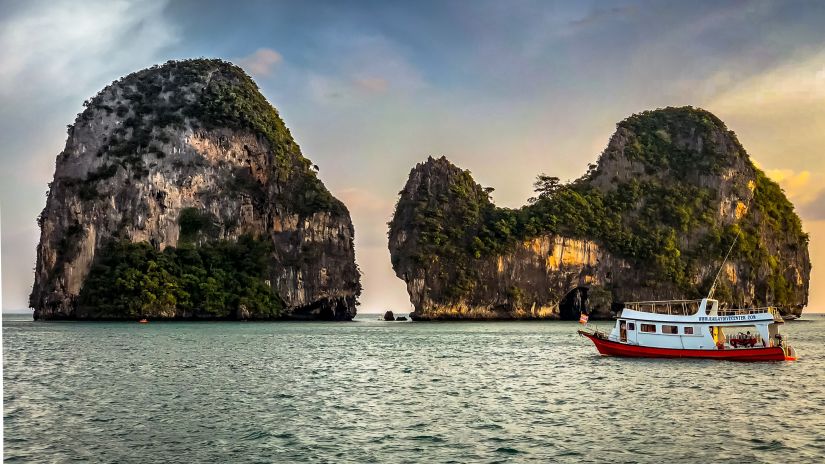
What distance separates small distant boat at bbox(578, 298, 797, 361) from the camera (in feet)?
142

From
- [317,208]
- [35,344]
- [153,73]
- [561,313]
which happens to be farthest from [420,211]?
[35,344]

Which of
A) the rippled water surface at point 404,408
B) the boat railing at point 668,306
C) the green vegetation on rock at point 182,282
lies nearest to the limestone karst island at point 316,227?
the green vegetation on rock at point 182,282

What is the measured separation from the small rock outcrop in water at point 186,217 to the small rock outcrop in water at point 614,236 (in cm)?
1550

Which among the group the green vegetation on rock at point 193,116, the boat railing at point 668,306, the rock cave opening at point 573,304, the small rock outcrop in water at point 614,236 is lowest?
the boat railing at point 668,306

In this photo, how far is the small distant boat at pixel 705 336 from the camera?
4331cm

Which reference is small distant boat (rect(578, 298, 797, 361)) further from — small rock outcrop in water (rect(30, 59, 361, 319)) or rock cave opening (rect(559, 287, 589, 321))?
rock cave opening (rect(559, 287, 589, 321))

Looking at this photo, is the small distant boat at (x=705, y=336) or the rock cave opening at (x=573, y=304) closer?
the small distant boat at (x=705, y=336)

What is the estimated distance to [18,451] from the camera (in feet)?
63.5

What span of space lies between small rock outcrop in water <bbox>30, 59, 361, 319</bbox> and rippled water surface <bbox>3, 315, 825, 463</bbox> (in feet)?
207

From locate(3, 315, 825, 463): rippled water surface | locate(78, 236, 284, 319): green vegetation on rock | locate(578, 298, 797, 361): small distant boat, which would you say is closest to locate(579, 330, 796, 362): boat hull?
locate(578, 298, 797, 361): small distant boat

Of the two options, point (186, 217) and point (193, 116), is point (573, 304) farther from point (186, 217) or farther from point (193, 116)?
point (193, 116)

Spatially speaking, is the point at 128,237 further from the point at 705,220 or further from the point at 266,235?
the point at 705,220

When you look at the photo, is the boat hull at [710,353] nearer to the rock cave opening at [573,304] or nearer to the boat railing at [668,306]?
the boat railing at [668,306]

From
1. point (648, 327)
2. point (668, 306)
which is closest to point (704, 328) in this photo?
point (648, 327)
